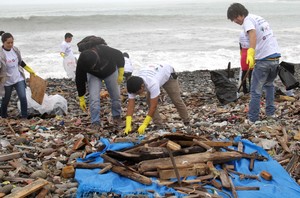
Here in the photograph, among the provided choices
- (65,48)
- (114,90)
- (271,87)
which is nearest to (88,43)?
(114,90)

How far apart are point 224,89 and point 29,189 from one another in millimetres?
6409

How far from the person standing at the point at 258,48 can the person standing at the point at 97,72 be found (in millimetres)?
2113

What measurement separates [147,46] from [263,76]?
18.7 m

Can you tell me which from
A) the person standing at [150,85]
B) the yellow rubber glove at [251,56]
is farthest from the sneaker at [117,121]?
the yellow rubber glove at [251,56]

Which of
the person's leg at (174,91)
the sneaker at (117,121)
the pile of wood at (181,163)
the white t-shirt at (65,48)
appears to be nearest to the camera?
the pile of wood at (181,163)

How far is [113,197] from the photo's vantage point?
3750 mm

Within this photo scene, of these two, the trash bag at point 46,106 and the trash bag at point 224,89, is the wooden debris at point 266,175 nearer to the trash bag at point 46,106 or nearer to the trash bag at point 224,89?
the trash bag at point 224,89

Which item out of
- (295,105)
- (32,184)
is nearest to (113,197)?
(32,184)

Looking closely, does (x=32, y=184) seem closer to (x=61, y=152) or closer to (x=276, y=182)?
(x=61, y=152)

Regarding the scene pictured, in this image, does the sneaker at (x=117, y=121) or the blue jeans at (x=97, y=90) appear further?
the sneaker at (x=117, y=121)

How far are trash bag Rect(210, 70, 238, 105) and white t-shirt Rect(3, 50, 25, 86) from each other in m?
4.61

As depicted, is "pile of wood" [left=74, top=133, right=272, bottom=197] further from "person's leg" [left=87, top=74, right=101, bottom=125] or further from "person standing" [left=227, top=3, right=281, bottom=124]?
"person's leg" [left=87, top=74, right=101, bottom=125]

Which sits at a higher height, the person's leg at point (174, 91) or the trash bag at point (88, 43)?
the trash bag at point (88, 43)

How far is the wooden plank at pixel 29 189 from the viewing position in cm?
364
